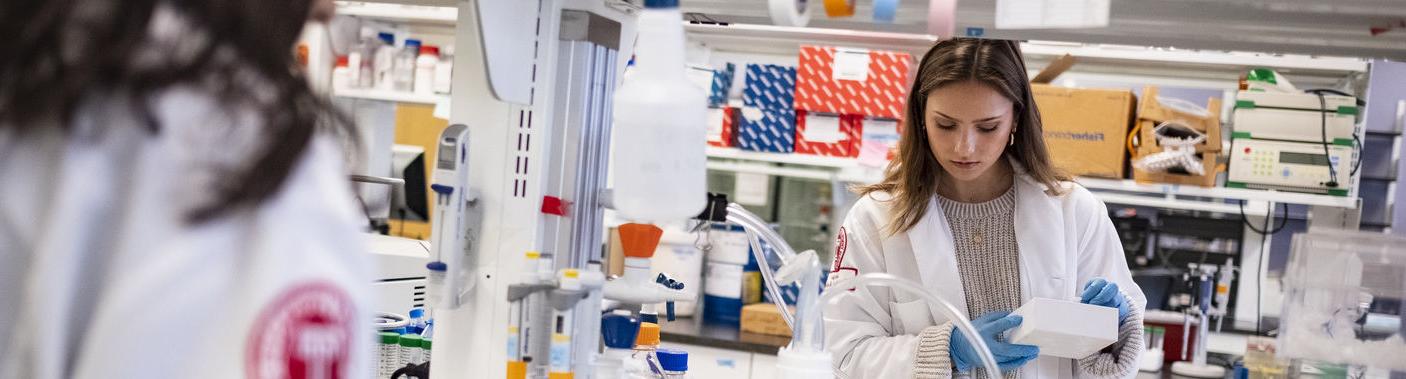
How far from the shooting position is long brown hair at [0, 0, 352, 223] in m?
0.62

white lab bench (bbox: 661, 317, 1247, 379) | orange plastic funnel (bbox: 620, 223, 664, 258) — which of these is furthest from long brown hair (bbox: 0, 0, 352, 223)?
white lab bench (bbox: 661, 317, 1247, 379)

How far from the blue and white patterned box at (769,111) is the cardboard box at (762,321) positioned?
1.89ft

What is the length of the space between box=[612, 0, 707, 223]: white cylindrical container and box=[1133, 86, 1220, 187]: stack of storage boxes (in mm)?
2878

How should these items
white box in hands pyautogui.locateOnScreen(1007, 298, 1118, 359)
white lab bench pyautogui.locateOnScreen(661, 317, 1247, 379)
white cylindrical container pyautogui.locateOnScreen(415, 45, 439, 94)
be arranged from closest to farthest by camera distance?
white box in hands pyautogui.locateOnScreen(1007, 298, 1118, 359) → white lab bench pyautogui.locateOnScreen(661, 317, 1247, 379) → white cylindrical container pyautogui.locateOnScreen(415, 45, 439, 94)

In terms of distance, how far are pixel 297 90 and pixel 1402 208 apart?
4.86m

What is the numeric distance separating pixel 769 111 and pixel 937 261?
211cm

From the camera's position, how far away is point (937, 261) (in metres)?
2.01

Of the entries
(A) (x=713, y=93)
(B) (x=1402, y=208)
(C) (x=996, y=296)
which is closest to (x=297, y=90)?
(C) (x=996, y=296)

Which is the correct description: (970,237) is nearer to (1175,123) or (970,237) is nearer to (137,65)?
(137,65)

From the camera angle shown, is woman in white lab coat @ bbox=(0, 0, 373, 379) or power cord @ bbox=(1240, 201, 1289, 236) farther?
power cord @ bbox=(1240, 201, 1289, 236)

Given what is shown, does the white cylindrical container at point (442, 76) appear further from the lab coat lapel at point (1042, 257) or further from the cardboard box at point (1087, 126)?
the lab coat lapel at point (1042, 257)

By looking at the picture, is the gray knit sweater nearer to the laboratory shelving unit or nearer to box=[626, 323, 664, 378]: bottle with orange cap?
box=[626, 323, 664, 378]: bottle with orange cap

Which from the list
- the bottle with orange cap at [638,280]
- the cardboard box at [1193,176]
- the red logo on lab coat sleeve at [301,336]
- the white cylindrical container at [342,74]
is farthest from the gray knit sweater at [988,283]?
the white cylindrical container at [342,74]

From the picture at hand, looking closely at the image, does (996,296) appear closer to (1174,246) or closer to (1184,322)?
(1184,322)
